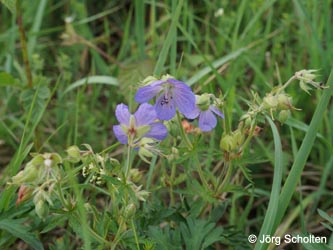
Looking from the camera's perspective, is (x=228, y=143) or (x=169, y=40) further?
(x=169, y=40)

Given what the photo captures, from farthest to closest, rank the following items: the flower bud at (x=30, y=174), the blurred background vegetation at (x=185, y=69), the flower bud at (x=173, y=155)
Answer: the blurred background vegetation at (x=185, y=69) → the flower bud at (x=173, y=155) → the flower bud at (x=30, y=174)

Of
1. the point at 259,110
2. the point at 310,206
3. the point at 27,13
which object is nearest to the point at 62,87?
the point at 27,13

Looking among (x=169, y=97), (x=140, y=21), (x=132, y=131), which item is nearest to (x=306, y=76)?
(x=169, y=97)

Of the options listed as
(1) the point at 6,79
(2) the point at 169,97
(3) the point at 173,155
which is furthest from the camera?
(1) the point at 6,79

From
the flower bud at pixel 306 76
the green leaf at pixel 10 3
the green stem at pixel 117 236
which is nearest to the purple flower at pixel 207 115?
the flower bud at pixel 306 76

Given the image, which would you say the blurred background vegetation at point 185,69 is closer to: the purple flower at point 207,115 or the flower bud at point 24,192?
the purple flower at point 207,115

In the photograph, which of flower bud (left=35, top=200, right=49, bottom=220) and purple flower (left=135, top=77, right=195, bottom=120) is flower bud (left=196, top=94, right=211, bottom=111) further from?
flower bud (left=35, top=200, right=49, bottom=220)

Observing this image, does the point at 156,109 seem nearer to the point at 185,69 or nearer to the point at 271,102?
the point at 271,102

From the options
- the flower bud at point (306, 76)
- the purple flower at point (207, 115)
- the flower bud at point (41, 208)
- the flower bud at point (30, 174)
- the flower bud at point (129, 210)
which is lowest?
the flower bud at point (129, 210)

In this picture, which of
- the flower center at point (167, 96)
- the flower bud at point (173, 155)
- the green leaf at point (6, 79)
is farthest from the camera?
the green leaf at point (6, 79)
